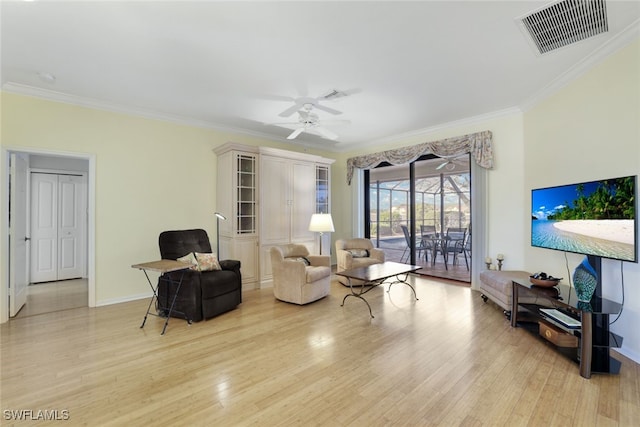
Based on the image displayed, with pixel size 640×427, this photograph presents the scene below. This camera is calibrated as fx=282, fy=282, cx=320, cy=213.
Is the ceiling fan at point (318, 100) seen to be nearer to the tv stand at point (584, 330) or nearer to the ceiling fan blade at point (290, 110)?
the ceiling fan blade at point (290, 110)

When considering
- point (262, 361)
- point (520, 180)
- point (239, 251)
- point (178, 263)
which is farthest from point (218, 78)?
point (520, 180)

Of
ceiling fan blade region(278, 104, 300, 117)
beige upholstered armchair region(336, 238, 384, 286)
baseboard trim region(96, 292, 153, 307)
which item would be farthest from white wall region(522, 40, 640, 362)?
baseboard trim region(96, 292, 153, 307)

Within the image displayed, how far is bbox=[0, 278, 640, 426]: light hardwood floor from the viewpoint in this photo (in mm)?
1789

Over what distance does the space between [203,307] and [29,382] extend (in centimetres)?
145

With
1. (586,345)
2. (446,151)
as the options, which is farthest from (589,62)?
(586,345)

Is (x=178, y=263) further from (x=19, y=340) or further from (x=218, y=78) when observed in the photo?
(x=218, y=78)

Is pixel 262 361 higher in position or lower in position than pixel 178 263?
lower

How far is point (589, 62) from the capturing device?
2.85 metres

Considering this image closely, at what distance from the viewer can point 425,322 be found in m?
3.23

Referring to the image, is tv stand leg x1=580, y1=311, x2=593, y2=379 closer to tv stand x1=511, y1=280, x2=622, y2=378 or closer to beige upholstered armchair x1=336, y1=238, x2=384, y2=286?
tv stand x1=511, y1=280, x2=622, y2=378

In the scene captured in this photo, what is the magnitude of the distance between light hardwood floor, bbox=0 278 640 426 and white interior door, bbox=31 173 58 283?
2.32 m

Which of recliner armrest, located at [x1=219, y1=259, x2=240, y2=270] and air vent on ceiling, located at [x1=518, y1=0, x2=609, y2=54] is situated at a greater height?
air vent on ceiling, located at [x1=518, y1=0, x2=609, y2=54]

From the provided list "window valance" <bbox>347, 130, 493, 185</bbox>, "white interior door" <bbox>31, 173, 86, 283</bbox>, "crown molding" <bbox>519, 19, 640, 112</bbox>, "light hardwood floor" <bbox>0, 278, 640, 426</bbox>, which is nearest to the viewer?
"light hardwood floor" <bbox>0, 278, 640, 426</bbox>

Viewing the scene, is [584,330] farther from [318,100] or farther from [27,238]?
[27,238]
